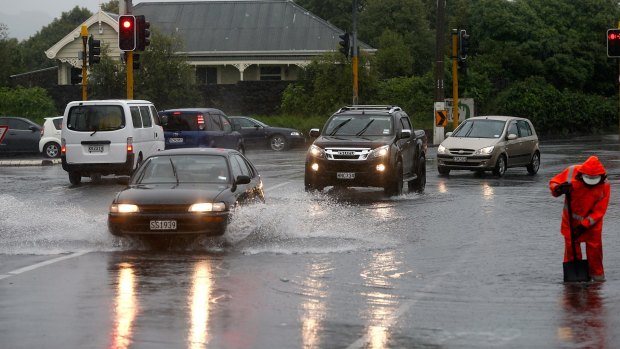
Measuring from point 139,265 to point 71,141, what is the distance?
47.0 ft

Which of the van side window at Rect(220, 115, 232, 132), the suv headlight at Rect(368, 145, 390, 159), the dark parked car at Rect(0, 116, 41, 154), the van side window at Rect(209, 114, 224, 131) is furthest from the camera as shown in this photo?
the dark parked car at Rect(0, 116, 41, 154)

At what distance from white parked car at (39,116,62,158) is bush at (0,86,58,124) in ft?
32.4

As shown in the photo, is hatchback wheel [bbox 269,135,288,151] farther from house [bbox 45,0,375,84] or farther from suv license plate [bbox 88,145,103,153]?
suv license plate [bbox 88,145,103,153]

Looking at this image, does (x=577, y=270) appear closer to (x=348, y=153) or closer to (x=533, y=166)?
(x=348, y=153)

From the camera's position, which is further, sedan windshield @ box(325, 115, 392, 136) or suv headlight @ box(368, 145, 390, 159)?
sedan windshield @ box(325, 115, 392, 136)

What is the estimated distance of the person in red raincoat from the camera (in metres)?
13.0

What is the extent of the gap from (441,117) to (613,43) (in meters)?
7.58

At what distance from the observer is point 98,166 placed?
28.1 metres

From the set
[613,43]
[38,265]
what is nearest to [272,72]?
[613,43]

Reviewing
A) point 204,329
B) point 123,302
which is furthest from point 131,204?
point 204,329

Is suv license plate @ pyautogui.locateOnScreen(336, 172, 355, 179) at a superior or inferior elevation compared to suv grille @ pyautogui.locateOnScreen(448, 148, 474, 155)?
inferior

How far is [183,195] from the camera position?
15.9 metres

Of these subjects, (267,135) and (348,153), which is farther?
(267,135)

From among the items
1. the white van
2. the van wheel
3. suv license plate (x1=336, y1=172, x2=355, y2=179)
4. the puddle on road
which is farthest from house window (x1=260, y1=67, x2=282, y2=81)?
the puddle on road
